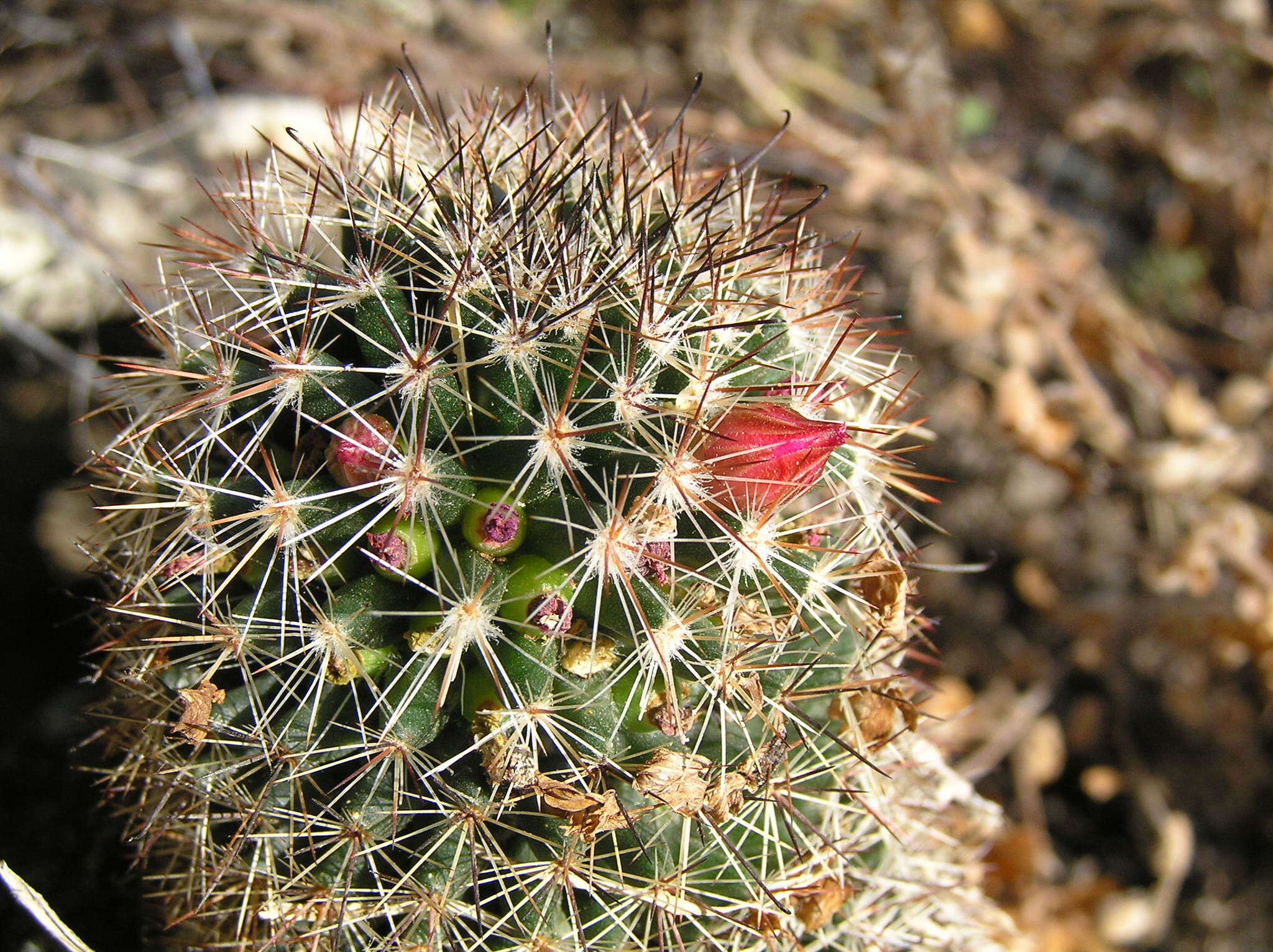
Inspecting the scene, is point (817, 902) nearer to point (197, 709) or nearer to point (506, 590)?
point (506, 590)

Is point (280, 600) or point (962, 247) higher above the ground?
point (962, 247)

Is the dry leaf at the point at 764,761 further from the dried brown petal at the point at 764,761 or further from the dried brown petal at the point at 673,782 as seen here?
the dried brown petal at the point at 673,782

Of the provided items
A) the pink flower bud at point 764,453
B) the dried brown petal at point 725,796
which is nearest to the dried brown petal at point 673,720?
the dried brown petal at point 725,796

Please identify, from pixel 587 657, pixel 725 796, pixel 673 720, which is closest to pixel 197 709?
pixel 587 657

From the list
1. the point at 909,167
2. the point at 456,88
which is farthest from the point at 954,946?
the point at 456,88

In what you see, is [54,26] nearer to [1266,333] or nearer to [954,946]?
[954,946]

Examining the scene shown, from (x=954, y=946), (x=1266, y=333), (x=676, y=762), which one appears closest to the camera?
(x=676, y=762)

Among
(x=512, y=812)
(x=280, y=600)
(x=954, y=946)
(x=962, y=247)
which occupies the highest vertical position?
(x=962, y=247)
